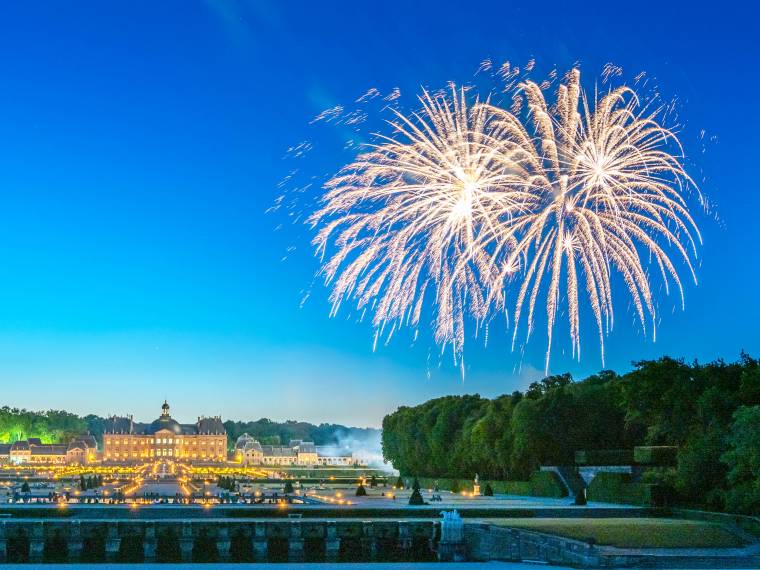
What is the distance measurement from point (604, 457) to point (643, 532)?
28136 millimetres

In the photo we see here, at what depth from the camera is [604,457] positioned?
63.9 m

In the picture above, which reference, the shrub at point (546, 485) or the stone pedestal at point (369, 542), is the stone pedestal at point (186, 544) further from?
the shrub at point (546, 485)

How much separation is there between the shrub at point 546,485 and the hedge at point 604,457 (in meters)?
2.29

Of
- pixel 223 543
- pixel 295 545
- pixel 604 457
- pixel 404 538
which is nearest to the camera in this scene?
pixel 295 545

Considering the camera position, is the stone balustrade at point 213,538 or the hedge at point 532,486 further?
the hedge at point 532,486

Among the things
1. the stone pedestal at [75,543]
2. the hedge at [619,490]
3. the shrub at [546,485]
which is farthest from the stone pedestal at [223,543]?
the shrub at [546,485]

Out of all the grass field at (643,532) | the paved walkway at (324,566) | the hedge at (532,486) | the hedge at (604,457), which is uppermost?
the hedge at (604,457)

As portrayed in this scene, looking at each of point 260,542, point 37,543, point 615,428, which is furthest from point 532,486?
point 37,543

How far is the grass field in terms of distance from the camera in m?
34.2

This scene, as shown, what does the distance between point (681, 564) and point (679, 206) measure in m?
10.6

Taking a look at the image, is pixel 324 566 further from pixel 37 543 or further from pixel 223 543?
pixel 37 543

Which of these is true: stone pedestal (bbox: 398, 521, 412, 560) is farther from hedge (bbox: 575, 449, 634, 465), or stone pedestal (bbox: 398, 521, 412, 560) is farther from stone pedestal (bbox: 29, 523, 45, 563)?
hedge (bbox: 575, 449, 634, 465)

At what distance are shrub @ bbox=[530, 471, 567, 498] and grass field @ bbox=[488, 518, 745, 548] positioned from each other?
21.0 metres

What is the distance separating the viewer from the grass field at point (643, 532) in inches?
1345
